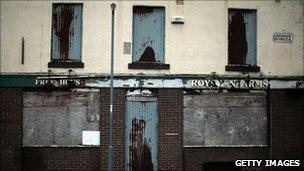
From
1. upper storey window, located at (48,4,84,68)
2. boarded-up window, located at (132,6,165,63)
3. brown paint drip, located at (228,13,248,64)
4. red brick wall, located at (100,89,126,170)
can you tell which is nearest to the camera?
red brick wall, located at (100,89,126,170)

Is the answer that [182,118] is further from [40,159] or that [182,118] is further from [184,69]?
[40,159]

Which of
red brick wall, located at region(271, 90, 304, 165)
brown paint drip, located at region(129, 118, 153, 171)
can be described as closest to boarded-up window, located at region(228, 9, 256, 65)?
red brick wall, located at region(271, 90, 304, 165)

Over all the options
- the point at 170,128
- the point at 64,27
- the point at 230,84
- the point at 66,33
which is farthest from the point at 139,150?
the point at 64,27

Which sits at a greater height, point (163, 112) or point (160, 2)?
point (160, 2)

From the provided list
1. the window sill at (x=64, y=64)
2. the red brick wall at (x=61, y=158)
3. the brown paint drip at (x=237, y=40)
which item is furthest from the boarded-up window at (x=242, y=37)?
the red brick wall at (x=61, y=158)

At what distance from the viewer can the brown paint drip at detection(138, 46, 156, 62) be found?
16500 millimetres

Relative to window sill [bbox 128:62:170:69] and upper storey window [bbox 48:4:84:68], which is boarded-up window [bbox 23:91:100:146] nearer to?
upper storey window [bbox 48:4:84:68]

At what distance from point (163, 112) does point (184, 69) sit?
1.92m

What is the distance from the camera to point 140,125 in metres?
16.3

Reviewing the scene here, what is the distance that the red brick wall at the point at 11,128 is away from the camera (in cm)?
1590

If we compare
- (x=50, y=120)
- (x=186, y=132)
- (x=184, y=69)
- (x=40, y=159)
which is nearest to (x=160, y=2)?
(x=184, y=69)

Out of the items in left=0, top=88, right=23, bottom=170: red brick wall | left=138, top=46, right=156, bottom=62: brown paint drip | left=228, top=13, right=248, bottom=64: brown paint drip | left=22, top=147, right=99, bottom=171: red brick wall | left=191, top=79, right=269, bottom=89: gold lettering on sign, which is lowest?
left=22, top=147, right=99, bottom=171: red brick wall

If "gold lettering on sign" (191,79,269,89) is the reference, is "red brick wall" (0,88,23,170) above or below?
below

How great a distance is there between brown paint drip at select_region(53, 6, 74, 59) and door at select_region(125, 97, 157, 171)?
3.23 m
